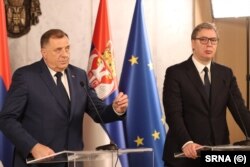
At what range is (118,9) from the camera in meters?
4.88

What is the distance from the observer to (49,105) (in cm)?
288

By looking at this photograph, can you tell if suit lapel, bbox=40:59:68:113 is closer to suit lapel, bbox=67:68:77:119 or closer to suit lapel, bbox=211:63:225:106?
suit lapel, bbox=67:68:77:119

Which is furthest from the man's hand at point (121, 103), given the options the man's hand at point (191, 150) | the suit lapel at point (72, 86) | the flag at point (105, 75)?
the flag at point (105, 75)

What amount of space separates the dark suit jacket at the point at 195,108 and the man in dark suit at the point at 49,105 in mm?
341

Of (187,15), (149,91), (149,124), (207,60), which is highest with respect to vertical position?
(187,15)

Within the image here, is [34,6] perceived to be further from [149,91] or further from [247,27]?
[247,27]

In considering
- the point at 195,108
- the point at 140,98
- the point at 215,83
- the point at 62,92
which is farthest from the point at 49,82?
the point at 140,98

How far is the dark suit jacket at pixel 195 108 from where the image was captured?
2984 mm

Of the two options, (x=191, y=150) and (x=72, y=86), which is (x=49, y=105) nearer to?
(x=72, y=86)

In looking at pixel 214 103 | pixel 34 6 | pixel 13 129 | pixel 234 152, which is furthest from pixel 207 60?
pixel 34 6

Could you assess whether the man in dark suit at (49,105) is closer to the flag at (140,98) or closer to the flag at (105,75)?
the flag at (105,75)

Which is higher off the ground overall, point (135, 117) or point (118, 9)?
point (118, 9)

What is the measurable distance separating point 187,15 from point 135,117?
1.42 metres

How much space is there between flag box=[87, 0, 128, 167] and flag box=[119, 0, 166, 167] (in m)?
0.14
